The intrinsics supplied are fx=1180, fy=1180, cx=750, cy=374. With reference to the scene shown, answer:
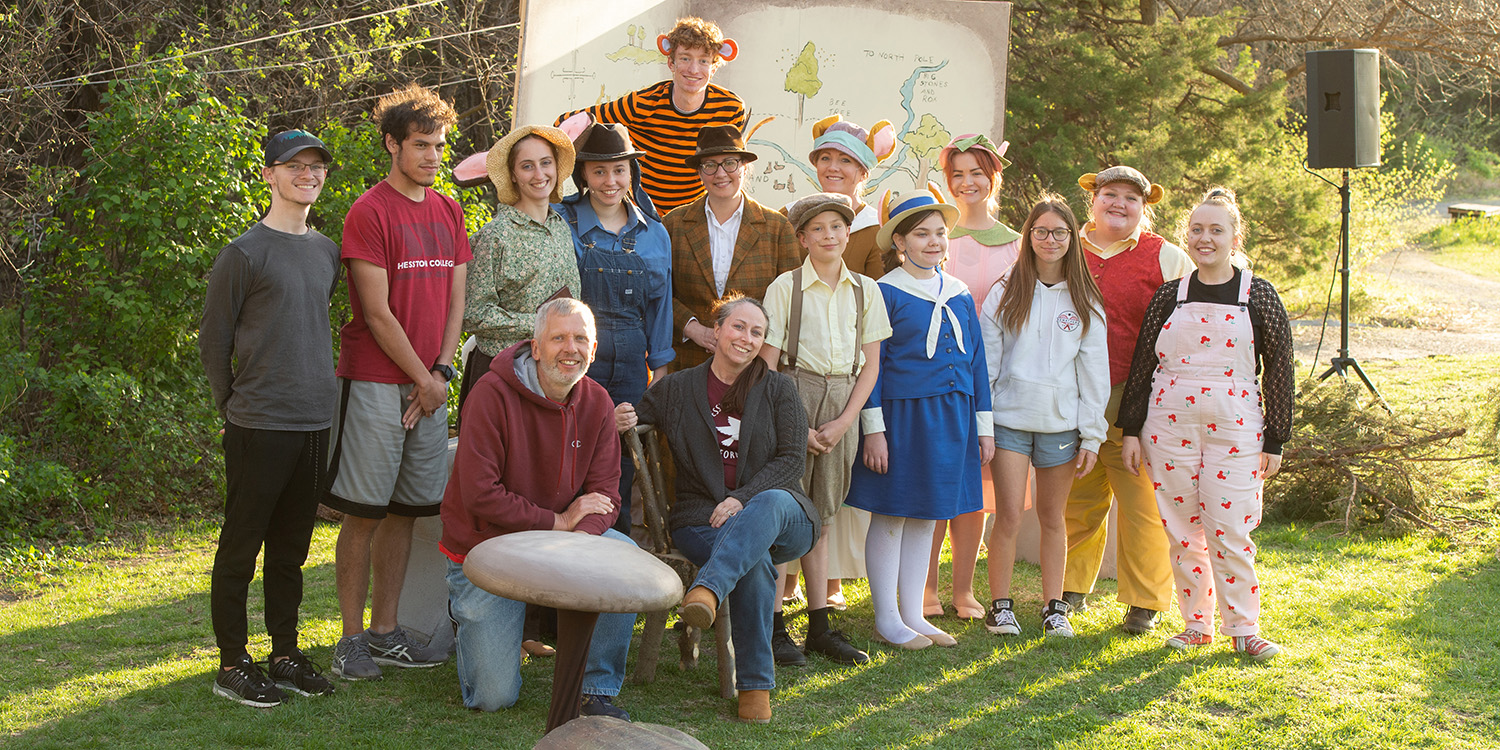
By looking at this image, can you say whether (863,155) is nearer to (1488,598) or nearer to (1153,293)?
(1153,293)

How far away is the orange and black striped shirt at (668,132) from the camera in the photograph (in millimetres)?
5086

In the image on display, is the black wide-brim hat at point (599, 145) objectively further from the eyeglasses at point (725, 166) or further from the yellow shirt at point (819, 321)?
the yellow shirt at point (819, 321)

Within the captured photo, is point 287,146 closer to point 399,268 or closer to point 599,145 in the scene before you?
point 399,268

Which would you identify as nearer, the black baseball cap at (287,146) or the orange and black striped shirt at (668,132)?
the black baseball cap at (287,146)

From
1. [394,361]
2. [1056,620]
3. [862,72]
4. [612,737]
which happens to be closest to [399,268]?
[394,361]

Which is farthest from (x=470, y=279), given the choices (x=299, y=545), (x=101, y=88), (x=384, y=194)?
(x=101, y=88)

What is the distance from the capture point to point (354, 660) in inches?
155

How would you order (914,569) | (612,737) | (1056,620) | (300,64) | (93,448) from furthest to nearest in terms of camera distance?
(300,64)
(93,448)
(1056,620)
(914,569)
(612,737)

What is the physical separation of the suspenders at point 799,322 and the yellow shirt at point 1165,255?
3.41 ft

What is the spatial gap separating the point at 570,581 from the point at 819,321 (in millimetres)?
1629

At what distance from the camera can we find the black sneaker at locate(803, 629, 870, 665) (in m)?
4.20

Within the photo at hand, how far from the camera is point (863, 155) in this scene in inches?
185

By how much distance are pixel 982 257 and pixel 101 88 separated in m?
5.26

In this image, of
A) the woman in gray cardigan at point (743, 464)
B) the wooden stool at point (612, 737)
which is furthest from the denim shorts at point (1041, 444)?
the wooden stool at point (612, 737)
